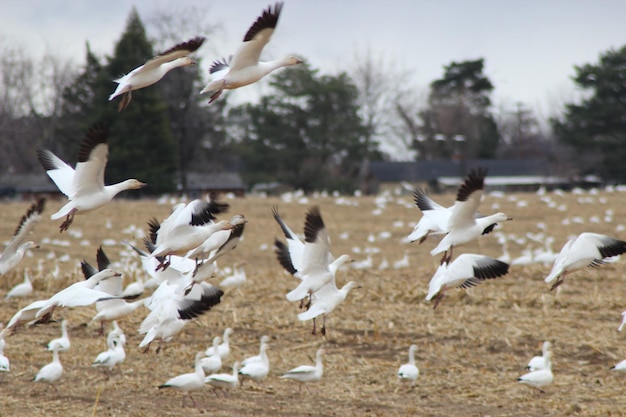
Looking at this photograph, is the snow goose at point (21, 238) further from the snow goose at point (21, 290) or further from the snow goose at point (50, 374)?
the snow goose at point (21, 290)

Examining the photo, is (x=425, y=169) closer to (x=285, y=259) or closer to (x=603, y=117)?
(x=603, y=117)

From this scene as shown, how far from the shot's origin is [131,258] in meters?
22.0

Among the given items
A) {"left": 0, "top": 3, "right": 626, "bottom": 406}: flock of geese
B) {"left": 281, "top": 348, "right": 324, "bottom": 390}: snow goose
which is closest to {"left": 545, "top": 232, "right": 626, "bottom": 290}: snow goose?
{"left": 0, "top": 3, "right": 626, "bottom": 406}: flock of geese

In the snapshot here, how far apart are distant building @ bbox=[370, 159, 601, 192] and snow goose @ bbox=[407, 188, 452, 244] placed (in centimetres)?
4683

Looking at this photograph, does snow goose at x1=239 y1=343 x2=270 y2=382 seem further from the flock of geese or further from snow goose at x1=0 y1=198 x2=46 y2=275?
snow goose at x1=0 y1=198 x2=46 y2=275

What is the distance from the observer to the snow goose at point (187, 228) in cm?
702

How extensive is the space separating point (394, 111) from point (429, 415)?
52.9m

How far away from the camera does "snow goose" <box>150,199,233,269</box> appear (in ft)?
23.0

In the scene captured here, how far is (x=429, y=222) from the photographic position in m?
8.28

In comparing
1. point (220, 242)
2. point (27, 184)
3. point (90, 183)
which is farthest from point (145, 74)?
point (27, 184)

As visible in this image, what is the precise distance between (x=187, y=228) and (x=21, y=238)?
231 cm

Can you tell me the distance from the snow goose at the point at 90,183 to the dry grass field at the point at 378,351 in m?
0.79

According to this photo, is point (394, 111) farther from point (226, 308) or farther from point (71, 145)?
point (226, 308)

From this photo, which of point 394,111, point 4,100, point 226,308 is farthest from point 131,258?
point 394,111
